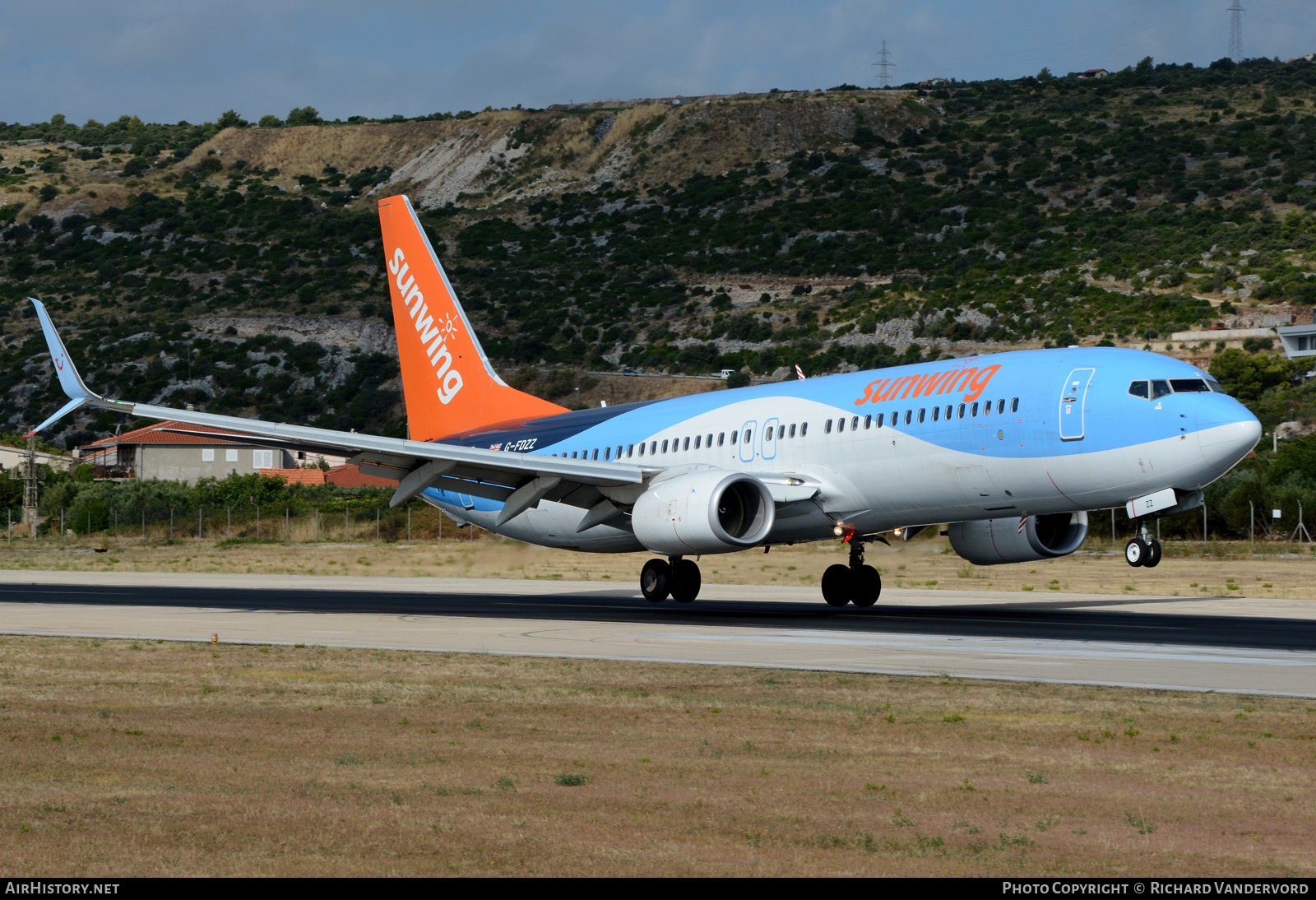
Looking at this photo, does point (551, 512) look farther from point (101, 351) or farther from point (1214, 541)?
point (101, 351)

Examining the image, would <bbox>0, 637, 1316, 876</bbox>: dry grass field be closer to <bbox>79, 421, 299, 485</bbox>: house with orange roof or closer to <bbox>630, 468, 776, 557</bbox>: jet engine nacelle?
<bbox>630, 468, 776, 557</bbox>: jet engine nacelle

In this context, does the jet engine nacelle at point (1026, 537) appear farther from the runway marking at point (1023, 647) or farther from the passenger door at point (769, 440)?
the runway marking at point (1023, 647)

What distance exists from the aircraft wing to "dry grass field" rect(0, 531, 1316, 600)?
17.2ft

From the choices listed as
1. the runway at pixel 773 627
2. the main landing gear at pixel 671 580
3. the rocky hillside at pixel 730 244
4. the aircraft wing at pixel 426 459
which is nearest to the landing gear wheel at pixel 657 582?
the main landing gear at pixel 671 580

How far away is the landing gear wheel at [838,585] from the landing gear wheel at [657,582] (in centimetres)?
330

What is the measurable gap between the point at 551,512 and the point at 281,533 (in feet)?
124

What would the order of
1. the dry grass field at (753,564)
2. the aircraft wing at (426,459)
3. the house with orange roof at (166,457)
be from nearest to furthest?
the aircraft wing at (426,459)
the dry grass field at (753,564)
the house with orange roof at (166,457)

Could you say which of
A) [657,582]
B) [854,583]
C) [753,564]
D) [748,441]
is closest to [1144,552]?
[854,583]

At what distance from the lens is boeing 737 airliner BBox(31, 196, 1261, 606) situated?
77.3ft

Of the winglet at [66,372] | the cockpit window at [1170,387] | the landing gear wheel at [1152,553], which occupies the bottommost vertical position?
the landing gear wheel at [1152,553]

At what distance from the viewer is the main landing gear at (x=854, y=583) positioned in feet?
96.5

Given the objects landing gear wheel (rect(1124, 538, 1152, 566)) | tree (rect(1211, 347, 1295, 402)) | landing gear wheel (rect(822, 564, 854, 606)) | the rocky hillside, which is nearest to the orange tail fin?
landing gear wheel (rect(822, 564, 854, 606))

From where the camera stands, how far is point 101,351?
10744cm
